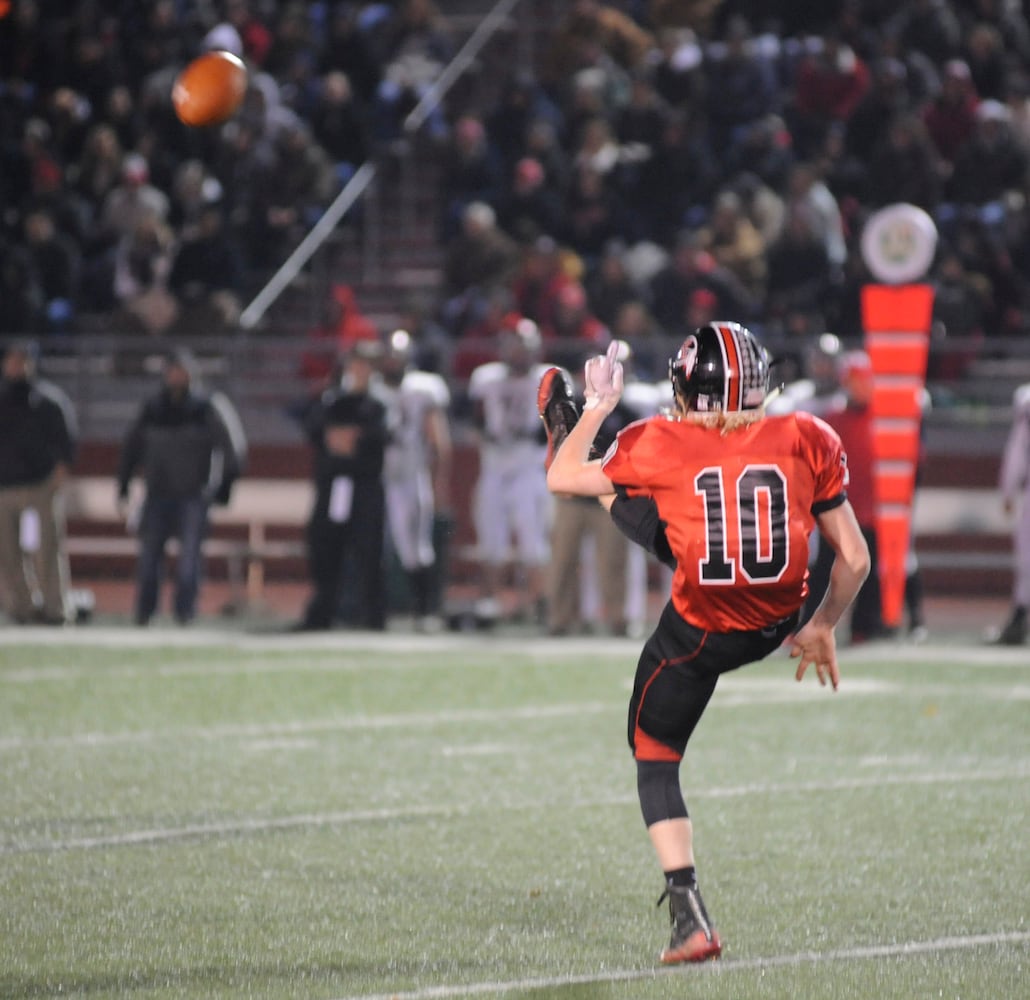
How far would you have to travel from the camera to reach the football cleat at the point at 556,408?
5691mm

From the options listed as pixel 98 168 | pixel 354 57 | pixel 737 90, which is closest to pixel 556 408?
pixel 737 90

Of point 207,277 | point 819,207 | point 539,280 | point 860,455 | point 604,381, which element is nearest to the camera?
point 604,381

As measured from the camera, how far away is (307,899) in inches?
239

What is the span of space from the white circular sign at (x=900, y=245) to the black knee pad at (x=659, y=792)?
29.5 ft

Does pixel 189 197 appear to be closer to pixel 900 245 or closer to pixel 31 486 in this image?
pixel 31 486

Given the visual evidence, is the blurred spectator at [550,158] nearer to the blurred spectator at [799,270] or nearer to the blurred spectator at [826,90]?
the blurred spectator at [826,90]

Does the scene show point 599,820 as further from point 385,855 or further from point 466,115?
point 466,115

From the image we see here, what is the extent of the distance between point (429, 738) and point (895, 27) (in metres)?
12.0

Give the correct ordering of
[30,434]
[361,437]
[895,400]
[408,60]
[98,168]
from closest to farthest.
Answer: [895,400], [361,437], [30,434], [98,168], [408,60]

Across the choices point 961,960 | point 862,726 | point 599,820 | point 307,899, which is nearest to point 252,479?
point 862,726

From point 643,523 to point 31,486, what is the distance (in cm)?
1012

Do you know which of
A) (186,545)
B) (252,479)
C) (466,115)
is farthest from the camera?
(466,115)

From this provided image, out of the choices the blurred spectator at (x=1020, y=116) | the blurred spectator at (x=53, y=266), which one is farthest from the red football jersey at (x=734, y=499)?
the blurred spectator at (x=53, y=266)

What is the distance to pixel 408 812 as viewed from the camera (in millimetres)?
7598
